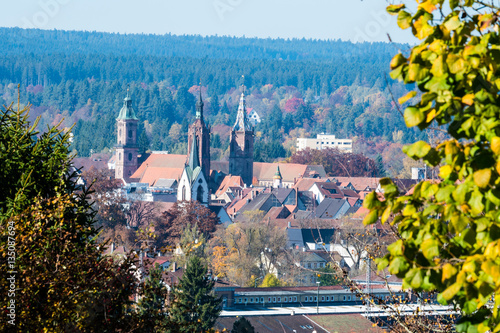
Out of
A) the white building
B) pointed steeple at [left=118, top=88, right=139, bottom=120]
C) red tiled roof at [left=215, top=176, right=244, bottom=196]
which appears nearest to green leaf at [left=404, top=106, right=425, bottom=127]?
red tiled roof at [left=215, top=176, right=244, bottom=196]

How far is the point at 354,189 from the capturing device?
99.0 m

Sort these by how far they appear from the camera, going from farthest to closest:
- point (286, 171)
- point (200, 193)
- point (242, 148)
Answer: point (286, 171) → point (242, 148) → point (200, 193)

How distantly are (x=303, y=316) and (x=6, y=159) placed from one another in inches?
973

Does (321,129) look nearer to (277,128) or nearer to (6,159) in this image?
(277,128)

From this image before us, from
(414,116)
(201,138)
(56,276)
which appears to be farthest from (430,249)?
(201,138)

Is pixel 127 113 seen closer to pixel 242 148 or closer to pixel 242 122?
pixel 242 122

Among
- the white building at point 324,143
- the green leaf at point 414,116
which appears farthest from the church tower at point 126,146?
the green leaf at point 414,116

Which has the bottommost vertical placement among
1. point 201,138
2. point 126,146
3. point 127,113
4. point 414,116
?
point 414,116

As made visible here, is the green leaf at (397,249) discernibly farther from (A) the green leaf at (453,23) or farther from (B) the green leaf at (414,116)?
(A) the green leaf at (453,23)

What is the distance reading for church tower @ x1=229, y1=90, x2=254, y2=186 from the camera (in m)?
103

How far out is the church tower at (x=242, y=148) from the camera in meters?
103

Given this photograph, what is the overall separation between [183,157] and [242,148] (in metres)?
9.07

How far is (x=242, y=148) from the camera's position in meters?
104

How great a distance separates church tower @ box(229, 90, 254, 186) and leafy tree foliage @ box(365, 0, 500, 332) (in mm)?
99347
